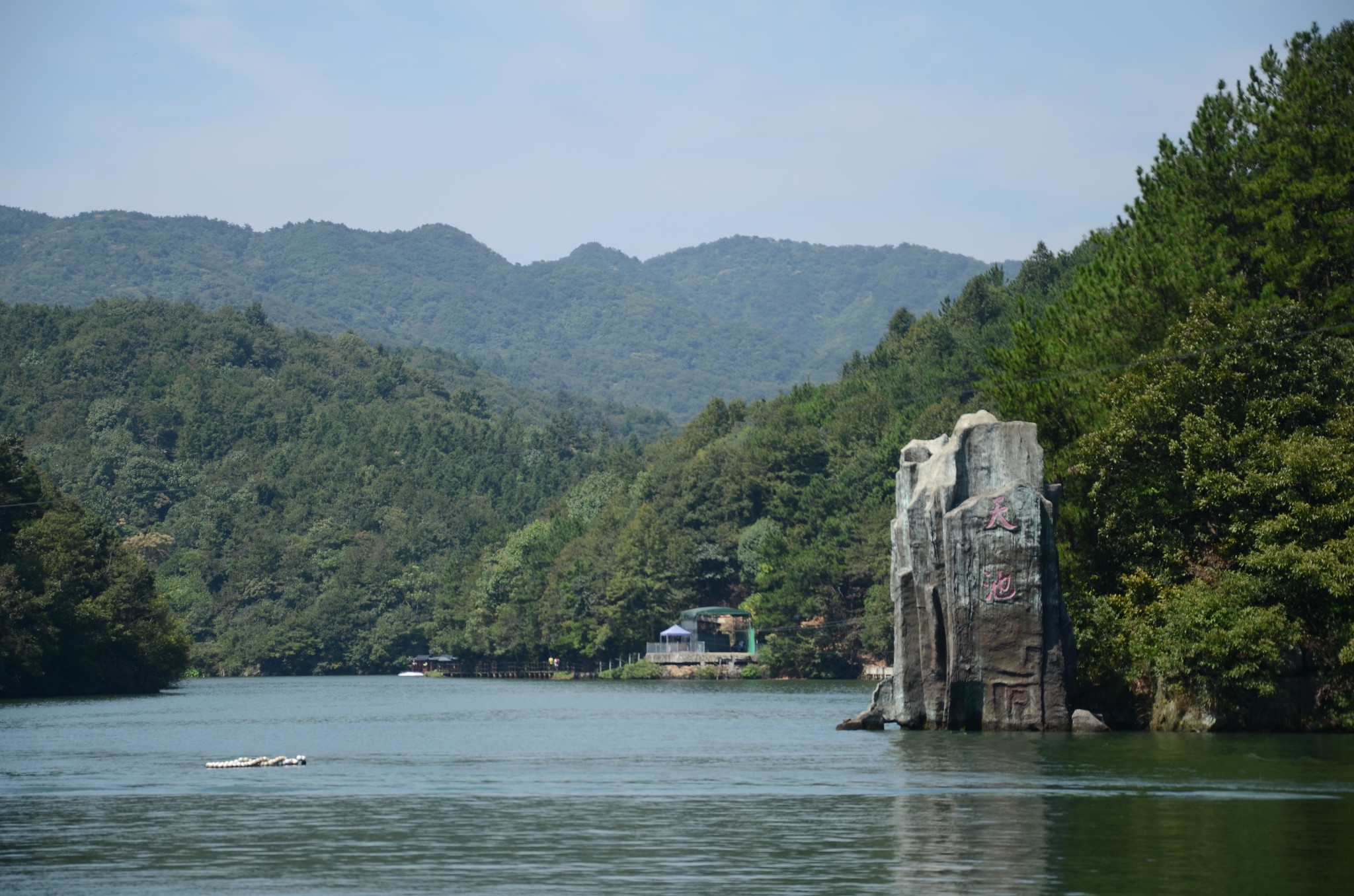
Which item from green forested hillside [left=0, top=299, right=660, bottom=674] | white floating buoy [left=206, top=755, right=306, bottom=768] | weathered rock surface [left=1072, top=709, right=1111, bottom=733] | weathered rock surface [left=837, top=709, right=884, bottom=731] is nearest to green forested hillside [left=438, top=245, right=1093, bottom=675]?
green forested hillside [left=0, top=299, right=660, bottom=674]

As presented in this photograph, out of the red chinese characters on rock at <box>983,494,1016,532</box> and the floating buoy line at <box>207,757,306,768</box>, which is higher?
the red chinese characters on rock at <box>983,494,1016,532</box>

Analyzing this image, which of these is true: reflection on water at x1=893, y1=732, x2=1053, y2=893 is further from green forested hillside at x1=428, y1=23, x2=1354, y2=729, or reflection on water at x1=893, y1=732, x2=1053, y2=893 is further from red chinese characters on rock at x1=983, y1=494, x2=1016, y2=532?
green forested hillside at x1=428, y1=23, x2=1354, y2=729

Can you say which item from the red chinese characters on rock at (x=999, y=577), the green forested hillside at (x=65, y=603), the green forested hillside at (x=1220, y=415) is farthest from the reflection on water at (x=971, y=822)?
the green forested hillside at (x=65, y=603)

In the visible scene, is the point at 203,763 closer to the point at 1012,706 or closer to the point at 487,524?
the point at 1012,706

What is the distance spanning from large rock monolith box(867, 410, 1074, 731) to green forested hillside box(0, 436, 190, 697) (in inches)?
1879

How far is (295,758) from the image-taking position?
39594 millimetres

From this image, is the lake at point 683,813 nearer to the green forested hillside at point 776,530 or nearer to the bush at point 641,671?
the green forested hillside at point 776,530

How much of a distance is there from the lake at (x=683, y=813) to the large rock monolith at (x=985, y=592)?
3.55ft

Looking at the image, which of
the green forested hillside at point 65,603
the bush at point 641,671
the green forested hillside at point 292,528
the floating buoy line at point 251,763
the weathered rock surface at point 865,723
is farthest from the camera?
the green forested hillside at point 292,528

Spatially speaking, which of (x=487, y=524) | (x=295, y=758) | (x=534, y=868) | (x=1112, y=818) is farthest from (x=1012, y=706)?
(x=487, y=524)

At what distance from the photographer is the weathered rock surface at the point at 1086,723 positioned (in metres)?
42.6

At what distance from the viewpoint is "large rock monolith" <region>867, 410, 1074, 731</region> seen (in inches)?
1624

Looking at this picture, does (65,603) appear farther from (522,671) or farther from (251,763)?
(522,671)

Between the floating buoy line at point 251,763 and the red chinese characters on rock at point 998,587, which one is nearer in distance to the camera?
the floating buoy line at point 251,763
